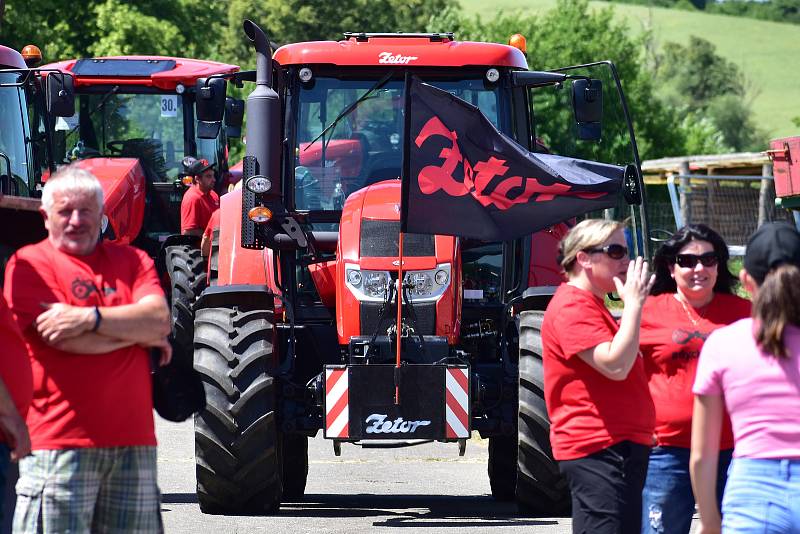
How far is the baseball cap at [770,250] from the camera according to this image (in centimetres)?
472

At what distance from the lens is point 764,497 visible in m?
4.58

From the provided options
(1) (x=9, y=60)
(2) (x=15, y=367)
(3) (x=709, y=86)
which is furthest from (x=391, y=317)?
(3) (x=709, y=86)

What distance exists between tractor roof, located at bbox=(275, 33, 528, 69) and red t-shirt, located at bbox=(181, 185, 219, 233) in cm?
531

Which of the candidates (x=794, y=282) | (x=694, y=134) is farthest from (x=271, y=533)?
(x=694, y=134)

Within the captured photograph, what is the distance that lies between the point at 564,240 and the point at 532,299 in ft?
10.7

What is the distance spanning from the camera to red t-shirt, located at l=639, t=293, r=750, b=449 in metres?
5.85

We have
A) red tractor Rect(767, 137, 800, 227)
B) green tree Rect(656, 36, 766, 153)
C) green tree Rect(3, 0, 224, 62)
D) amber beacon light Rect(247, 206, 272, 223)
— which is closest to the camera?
amber beacon light Rect(247, 206, 272, 223)

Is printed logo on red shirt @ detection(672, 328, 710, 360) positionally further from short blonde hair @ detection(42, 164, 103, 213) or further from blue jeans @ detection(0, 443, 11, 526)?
blue jeans @ detection(0, 443, 11, 526)

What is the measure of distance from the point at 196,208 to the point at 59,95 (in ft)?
8.28

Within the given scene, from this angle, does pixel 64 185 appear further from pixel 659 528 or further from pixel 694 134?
pixel 694 134

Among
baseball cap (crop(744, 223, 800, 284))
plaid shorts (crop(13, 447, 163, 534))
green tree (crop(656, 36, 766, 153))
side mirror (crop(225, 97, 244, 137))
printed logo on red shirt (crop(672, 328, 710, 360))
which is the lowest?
green tree (crop(656, 36, 766, 153))

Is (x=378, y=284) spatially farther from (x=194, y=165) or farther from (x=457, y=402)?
(x=194, y=165)

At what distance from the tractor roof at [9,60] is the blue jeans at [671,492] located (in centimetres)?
927

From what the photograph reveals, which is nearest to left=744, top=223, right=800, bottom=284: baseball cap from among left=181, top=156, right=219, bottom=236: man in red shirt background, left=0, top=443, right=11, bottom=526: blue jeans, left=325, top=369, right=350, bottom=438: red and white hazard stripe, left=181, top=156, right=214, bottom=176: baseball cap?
→ left=0, top=443, right=11, bottom=526: blue jeans
